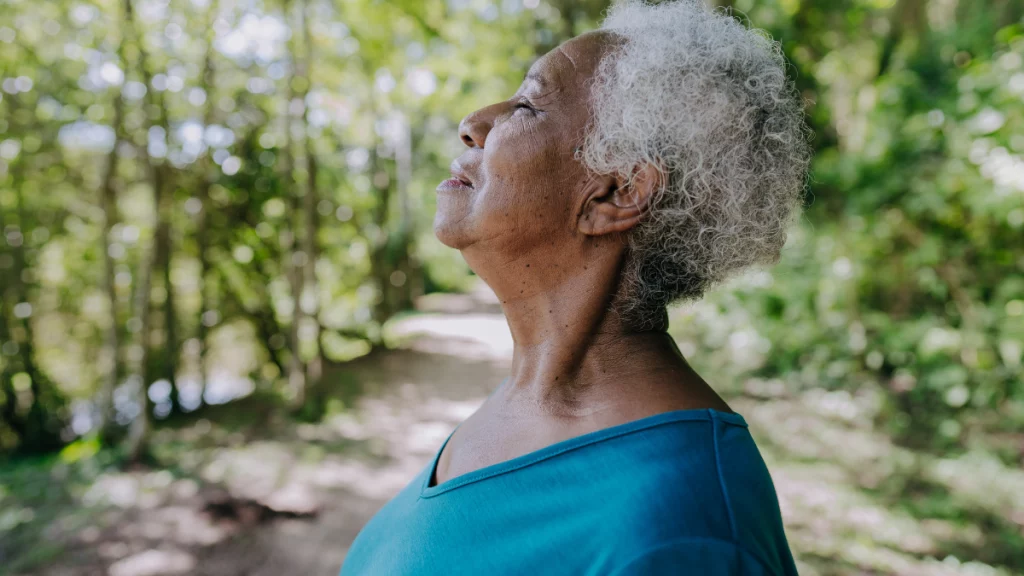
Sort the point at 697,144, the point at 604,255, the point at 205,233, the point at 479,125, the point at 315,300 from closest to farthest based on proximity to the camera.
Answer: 1. the point at 697,144
2. the point at 604,255
3. the point at 479,125
4. the point at 205,233
5. the point at 315,300

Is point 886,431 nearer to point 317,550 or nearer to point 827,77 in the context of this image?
point 827,77

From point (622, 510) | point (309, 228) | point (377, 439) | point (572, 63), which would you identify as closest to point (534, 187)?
point (572, 63)

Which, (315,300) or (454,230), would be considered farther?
(315,300)

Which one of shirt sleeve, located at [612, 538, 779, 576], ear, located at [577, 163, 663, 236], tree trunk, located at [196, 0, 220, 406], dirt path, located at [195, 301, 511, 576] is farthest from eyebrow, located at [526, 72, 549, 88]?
tree trunk, located at [196, 0, 220, 406]

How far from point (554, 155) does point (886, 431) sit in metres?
5.56

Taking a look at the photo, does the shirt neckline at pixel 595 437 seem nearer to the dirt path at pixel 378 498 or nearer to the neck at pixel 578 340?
the neck at pixel 578 340

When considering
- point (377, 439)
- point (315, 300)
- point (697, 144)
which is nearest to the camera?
point (697, 144)

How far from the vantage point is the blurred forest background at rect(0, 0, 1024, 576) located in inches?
176

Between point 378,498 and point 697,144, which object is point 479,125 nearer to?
point 697,144

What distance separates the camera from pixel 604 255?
1259 mm

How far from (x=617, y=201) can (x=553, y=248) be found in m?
0.16

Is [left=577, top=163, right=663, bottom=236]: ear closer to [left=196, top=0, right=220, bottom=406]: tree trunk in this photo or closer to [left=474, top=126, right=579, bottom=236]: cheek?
[left=474, top=126, right=579, bottom=236]: cheek

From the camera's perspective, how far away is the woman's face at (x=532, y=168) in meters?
1.26

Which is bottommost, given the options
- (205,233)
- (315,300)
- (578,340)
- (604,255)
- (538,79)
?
(315,300)
